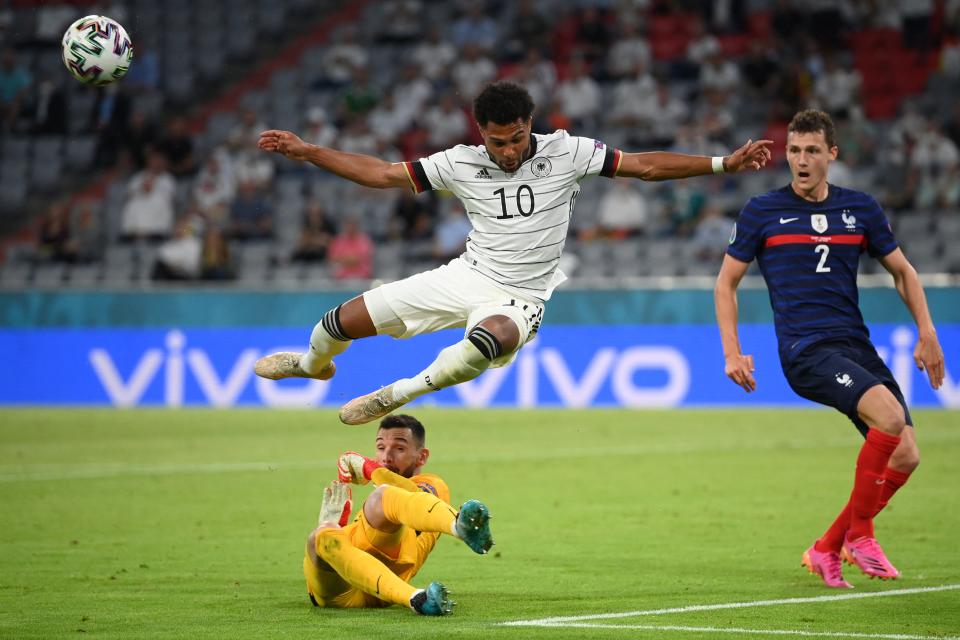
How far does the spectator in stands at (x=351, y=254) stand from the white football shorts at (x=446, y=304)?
44.5ft

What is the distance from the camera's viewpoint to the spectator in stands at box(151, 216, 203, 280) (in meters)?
22.4

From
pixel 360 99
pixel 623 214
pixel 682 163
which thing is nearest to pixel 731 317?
pixel 682 163

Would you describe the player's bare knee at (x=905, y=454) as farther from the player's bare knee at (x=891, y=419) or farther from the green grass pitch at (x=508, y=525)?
the green grass pitch at (x=508, y=525)

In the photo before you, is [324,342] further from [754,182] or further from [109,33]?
[754,182]

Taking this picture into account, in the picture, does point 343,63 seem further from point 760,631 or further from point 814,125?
point 760,631

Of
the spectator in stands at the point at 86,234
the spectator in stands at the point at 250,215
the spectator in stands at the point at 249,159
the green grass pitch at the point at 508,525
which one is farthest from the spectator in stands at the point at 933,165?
the spectator in stands at the point at 86,234

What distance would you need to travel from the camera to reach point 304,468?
1442 cm

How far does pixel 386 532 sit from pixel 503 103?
245 centimetres

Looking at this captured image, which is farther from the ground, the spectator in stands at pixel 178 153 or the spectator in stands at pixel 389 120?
the spectator in stands at pixel 389 120

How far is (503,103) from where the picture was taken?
813 centimetres

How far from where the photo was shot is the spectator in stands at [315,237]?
75.8 feet

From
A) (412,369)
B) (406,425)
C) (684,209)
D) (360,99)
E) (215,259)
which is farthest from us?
(360,99)

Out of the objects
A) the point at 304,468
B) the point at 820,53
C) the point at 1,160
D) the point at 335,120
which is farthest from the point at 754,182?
the point at 1,160

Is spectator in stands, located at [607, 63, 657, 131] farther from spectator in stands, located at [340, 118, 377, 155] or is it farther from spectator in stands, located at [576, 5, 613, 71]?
spectator in stands, located at [340, 118, 377, 155]
